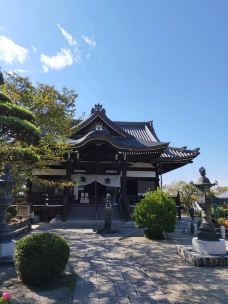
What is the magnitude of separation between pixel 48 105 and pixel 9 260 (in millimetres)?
7587

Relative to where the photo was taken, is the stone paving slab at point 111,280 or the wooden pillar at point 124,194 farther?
the wooden pillar at point 124,194

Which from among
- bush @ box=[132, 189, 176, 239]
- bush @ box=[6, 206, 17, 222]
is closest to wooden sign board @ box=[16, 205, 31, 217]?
bush @ box=[6, 206, 17, 222]

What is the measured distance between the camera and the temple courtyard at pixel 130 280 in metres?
5.31

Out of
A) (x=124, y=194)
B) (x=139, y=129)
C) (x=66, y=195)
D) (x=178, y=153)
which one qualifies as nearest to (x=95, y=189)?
(x=124, y=194)

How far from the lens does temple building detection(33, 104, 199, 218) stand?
19.0 meters

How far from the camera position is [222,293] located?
5.84 m

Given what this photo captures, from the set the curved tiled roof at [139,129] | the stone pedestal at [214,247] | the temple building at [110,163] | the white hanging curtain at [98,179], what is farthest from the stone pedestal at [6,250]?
the curved tiled roof at [139,129]

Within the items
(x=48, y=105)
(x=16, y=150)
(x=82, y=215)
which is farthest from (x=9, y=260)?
(x=82, y=215)

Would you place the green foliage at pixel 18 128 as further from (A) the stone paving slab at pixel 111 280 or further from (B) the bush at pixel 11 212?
(B) the bush at pixel 11 212

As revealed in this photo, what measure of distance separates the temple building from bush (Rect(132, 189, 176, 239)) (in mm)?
5960

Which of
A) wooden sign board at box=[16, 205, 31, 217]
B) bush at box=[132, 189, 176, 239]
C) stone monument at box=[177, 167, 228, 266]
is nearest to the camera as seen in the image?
stone monument at box=[177, 167, 228, 266]

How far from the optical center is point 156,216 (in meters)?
11.9

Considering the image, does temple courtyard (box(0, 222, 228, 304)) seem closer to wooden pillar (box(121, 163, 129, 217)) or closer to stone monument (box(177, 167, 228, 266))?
stone monument (box(177, 167, 228, 266))

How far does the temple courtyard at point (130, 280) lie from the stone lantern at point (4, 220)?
31.2 inches
